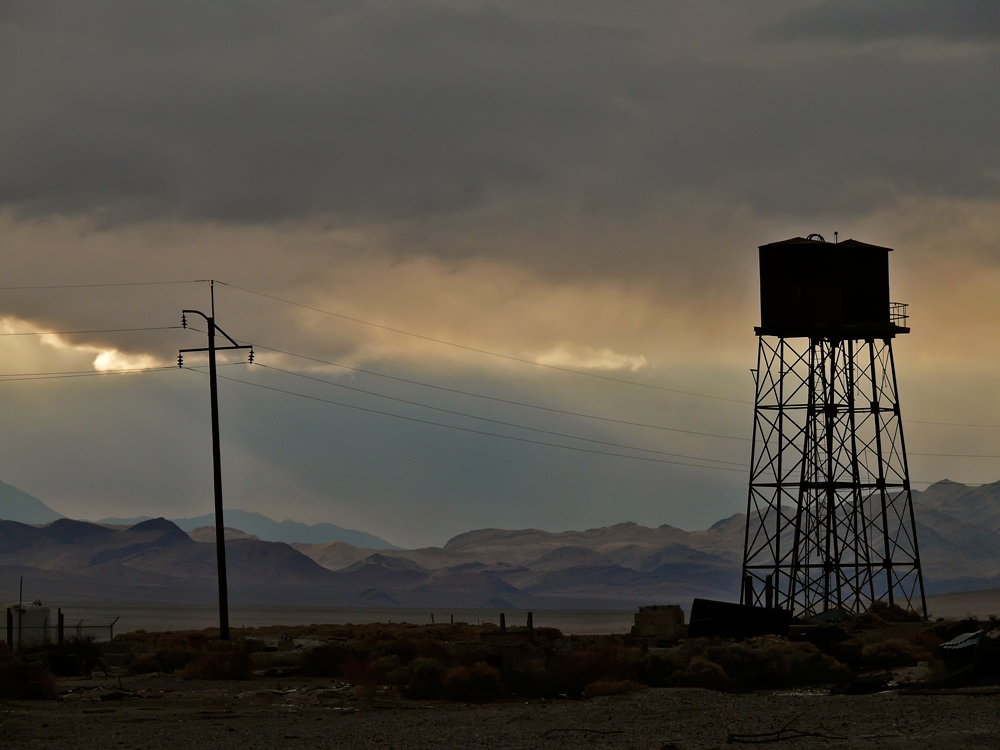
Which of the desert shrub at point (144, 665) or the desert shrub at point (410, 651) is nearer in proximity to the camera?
the desert shrub at point (410, 651)

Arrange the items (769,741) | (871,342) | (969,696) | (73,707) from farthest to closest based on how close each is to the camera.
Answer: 1. (871,342)
2. (73,707)
3. (969,696)
4. (769,741)

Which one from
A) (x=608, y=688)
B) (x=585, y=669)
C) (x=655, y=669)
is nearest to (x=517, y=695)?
(x=585, y=669)

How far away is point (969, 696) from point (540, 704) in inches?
358

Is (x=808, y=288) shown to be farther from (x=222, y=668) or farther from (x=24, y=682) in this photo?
(x=24, y=682)

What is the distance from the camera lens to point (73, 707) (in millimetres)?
28953

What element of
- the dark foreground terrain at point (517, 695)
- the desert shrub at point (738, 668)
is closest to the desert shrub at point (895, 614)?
the dark foreground terrain at point (517, 695)

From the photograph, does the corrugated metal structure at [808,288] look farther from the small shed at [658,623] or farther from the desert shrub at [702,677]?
the desert shrub at [702,677]

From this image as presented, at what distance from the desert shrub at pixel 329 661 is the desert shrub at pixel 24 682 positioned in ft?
27.9

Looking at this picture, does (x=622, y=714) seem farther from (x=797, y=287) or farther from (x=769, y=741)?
(x=797, y=287)

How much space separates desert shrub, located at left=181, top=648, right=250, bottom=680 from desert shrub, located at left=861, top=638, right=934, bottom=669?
17360mm

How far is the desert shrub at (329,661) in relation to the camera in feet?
125

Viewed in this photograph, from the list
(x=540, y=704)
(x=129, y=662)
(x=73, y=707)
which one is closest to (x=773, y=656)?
(x=540, y=704)

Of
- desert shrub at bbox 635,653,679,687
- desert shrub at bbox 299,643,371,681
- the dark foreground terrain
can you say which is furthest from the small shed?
desert shrub at bbox 635,653,679,687

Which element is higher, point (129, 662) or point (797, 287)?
point (797, 287)
